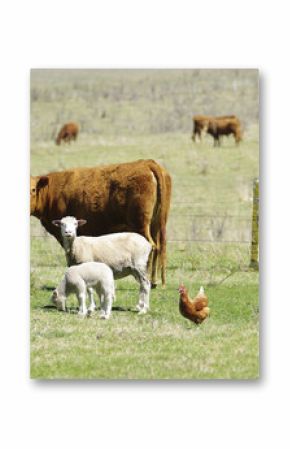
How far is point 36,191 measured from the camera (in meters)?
14.9

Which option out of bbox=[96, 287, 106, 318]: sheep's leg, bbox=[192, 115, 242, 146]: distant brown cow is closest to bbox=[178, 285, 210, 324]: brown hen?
bbox=[96, 287, 106, 318]: sheep's leg

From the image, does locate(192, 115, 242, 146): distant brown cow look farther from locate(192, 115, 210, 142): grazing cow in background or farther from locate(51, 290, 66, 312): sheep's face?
locate(51, 290, 66, 312): sheep's face

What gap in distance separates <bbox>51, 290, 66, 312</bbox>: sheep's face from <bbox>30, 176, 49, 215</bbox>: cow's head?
698mm

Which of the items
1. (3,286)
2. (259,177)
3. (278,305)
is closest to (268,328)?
(278,305)

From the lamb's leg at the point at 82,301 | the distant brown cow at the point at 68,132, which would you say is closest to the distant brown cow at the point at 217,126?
the distant brown cow at the point at 68,132

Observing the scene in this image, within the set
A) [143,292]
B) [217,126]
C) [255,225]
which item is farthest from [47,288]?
[217,126]

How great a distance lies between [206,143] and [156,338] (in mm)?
1717

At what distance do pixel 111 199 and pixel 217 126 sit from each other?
111 centimetres

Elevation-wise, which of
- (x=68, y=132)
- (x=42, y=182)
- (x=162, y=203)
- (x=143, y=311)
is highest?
(x=68, y=132)

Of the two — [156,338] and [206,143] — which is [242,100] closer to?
[206,143]

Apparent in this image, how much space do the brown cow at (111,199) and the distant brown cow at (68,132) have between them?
28 cm

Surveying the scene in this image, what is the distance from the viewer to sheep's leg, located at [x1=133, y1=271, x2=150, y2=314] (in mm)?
14703

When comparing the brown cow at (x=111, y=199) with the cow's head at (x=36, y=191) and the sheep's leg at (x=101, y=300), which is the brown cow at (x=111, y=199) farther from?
the sheep's leg at (x=101, y=300)

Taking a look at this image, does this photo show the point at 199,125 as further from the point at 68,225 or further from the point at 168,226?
the point at 68,225
